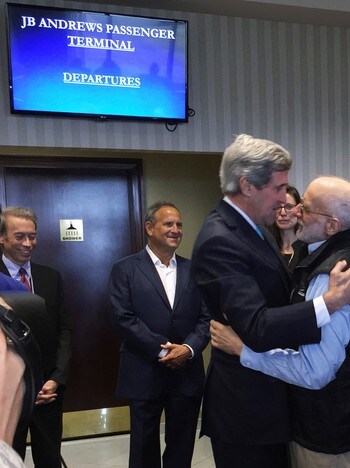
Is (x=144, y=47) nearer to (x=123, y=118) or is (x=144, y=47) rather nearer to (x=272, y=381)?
(x=123, y=118)

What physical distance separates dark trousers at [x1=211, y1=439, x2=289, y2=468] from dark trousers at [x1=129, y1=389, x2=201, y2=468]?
3.02ft

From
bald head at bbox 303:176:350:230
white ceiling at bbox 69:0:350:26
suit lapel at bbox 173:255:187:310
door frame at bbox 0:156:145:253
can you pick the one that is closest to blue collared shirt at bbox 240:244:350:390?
bald head at bbox 303:176:350:230

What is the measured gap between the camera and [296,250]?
1829mm

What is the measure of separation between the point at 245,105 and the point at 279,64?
1.32 feet

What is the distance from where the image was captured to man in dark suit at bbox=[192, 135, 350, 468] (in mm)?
1419

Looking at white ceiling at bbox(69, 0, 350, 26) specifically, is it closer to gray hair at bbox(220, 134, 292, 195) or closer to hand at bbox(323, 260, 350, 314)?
gray hair at bbox(220, 134, 292, 195)

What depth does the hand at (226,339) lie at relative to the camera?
152cm

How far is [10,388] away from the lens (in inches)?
20.4

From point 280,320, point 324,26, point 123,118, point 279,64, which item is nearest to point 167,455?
point 280,320

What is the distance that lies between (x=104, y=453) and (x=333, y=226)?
267cm

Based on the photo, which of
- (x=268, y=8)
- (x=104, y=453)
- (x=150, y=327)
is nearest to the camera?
(x=150, y=327)

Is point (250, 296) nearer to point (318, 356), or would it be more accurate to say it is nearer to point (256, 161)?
point (318, 356)

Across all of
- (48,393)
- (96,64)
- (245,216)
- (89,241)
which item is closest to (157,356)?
(48,393)

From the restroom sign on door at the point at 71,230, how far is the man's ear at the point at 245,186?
2.47 m
